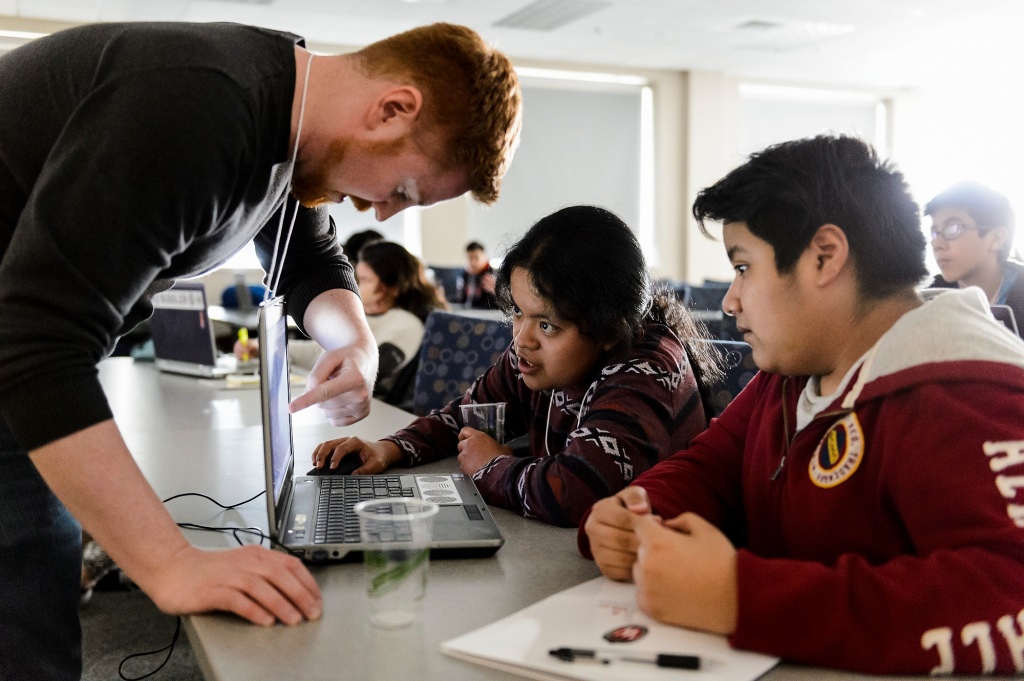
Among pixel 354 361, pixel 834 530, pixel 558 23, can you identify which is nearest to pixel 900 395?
pixel 834 530

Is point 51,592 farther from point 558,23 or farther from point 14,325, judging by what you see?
point 558,23

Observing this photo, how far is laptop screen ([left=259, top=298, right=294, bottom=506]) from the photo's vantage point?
0.95 m

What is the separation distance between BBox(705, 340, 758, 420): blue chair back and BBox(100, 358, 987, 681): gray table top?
453 millimetres

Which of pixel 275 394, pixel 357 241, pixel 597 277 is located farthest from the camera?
pixel 357 241

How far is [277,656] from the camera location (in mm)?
754

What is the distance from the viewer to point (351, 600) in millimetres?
874

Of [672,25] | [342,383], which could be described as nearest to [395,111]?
[342,383]

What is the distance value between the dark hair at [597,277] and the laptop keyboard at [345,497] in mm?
364

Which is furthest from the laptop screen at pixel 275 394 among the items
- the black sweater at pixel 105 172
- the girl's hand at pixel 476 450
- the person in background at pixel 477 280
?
the person in background at pixel 477 280

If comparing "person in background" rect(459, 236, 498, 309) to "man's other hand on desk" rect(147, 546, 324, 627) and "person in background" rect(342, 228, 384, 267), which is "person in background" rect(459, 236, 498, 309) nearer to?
"person in background" rect(342, 228, 384, 267)

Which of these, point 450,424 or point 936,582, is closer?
point 936,582

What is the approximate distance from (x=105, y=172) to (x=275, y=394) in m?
0.36

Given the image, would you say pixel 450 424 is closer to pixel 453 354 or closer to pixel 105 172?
pixel 453 354

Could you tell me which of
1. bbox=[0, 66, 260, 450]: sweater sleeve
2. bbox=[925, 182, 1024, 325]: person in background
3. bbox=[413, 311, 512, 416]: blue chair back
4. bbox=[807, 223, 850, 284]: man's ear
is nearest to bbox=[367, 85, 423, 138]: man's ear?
bbox=[0, 66, 260, 450]: sweater sleeve
